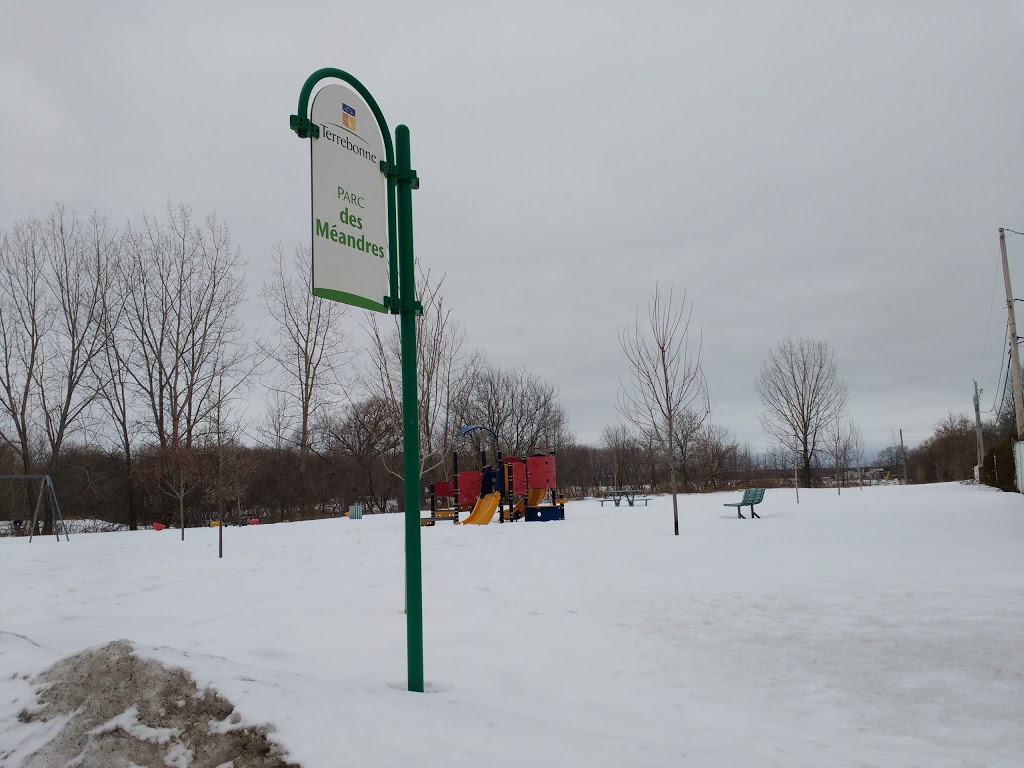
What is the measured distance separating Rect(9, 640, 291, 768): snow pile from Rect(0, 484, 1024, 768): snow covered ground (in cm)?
1

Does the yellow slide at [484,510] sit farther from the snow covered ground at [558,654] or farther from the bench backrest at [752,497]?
the snow covered ground at [558,654]

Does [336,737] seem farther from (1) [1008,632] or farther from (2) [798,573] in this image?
(2) [798,573]

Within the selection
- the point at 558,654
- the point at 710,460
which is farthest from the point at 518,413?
the point at 558,654

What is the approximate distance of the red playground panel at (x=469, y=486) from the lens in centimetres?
2142

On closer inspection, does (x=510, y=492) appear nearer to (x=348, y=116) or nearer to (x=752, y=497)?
(x=752, y=497)

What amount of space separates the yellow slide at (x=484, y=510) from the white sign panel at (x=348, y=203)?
1483 centimetres

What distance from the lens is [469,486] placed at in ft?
71.2

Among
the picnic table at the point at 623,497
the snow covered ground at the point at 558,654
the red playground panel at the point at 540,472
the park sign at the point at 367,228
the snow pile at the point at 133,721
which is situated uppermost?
the park sign at the point at 367,228

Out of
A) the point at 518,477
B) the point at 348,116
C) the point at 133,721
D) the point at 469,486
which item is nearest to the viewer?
the point at 133,721

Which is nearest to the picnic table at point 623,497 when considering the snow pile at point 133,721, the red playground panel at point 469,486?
the red playground panel at point 469,486

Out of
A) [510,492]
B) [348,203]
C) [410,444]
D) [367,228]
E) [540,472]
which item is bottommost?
[510,492]

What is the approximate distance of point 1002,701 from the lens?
391cm

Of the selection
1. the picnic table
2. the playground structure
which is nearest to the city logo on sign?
the playground structure

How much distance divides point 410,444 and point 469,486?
18556 millimetres
